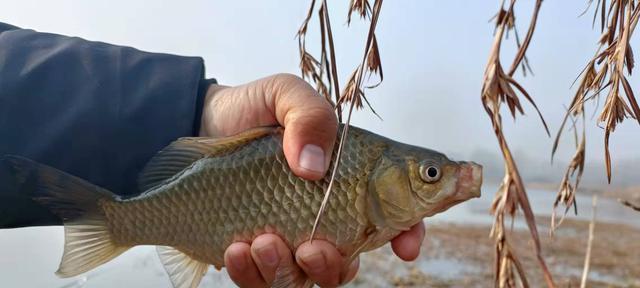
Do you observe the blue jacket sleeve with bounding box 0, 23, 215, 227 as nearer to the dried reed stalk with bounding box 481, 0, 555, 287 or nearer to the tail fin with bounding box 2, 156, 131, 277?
the tail fin with bounding box 2, 156, 131, 277

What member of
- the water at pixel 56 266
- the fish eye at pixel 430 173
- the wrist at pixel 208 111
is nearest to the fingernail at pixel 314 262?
the fish eye at pixel 430 173

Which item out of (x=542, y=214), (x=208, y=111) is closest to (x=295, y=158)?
(x=208, y=111)

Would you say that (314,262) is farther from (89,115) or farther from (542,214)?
(542,214)

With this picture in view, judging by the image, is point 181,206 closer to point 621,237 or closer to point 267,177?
point 267,177

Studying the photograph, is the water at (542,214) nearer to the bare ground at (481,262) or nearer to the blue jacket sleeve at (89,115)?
the bare ground at (481,262)

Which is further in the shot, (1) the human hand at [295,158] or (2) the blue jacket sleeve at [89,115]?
(2) the blue jacket sleeve at [89,115]

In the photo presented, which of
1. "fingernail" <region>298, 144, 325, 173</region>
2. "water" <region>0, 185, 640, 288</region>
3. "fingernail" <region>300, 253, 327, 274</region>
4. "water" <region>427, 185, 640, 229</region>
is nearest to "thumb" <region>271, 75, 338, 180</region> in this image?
"fingernail" <region>298, 144, 325, 173</region>

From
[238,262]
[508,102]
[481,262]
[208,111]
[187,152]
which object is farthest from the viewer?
[481,262]
